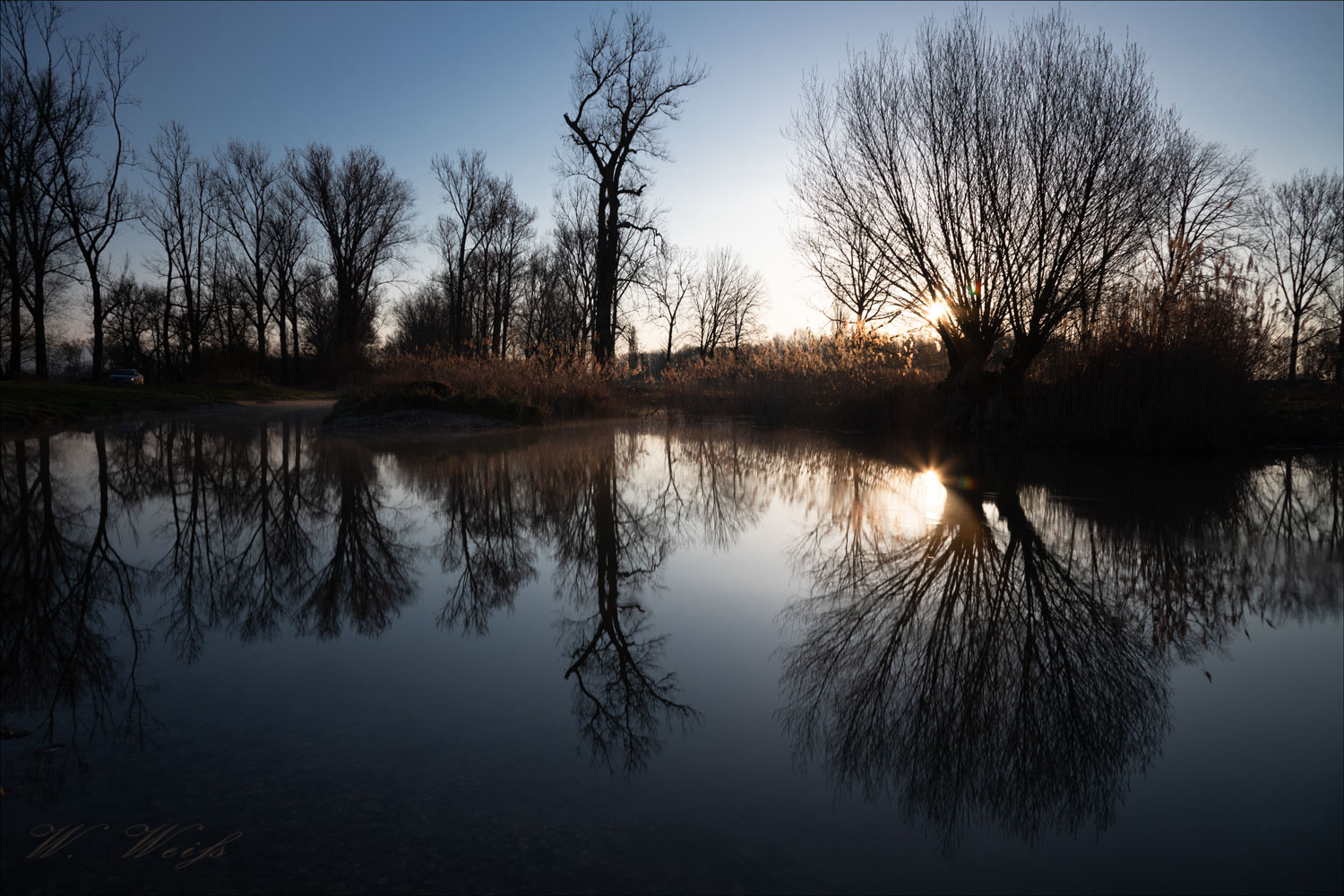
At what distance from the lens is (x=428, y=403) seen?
45.1ft

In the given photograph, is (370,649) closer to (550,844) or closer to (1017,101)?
(550,844)

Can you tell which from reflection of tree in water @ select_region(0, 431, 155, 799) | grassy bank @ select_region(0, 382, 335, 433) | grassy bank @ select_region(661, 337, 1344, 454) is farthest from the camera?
grassy bank @ select_region(0, 382, 335, 433)

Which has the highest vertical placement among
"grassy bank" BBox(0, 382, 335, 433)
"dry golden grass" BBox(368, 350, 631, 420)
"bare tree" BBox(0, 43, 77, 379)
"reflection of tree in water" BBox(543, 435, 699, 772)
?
"bare tree" BBox(0, 43, 77, 379)

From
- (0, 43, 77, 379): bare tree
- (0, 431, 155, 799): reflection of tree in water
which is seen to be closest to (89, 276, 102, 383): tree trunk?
(0, 43, 77, 379): bare tree

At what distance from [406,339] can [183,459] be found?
5229cm

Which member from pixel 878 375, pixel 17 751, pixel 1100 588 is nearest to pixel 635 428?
pixel 878 375

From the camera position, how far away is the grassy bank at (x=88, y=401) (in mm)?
13570

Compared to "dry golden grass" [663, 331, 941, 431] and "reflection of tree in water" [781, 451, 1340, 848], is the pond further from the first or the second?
"dry golden grass" [663, 331, 941, 431]

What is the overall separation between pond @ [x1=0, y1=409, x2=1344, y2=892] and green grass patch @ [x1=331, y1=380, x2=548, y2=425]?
8376 millimetres

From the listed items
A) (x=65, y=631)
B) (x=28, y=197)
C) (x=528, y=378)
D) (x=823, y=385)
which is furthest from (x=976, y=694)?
(x=28, y=197)

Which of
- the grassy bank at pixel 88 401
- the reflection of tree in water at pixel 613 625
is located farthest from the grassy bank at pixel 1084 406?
the grassy bank at pixel 88 401

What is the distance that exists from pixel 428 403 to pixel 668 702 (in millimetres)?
12280

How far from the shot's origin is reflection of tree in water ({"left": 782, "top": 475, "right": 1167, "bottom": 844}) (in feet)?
Answer: 6.18

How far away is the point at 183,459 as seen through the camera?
8688mm
